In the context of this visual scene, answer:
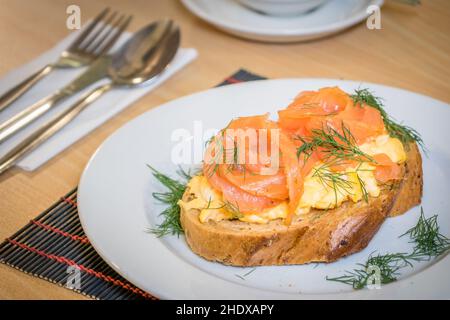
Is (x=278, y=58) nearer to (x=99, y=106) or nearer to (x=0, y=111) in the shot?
(x=99, y=106)

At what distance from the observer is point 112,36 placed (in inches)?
108

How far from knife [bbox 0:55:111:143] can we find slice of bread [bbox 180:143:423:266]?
0.82 m

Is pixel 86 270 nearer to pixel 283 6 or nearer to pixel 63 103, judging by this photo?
pixel 63 103

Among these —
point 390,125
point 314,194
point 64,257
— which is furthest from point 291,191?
point 64,257

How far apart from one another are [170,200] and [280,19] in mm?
1278

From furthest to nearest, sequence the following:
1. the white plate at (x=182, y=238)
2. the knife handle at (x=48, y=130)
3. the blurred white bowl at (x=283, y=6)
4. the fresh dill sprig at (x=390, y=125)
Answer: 1. the blurred white bowl at (x=283, y=6)
2. the knife handle at (x=48, y=130)
3. the fresh dill sprig at (x=390, y=125)
4. the white plate at (x=182, y=238)

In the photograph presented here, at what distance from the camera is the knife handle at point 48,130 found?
6.91 ft

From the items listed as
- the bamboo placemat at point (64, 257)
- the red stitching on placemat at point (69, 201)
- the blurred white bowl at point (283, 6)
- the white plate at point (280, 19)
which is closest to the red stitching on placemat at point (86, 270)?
the bamboo placemat at point (64, 257)

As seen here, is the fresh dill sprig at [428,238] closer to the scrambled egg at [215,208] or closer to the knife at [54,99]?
the scrambled egg at [215,208]

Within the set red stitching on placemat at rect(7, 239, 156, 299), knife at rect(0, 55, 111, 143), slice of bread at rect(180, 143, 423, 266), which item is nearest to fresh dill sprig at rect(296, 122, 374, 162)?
slice of bread at rect(180, 143, 423, 266)

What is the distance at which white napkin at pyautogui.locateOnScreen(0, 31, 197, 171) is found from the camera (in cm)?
219

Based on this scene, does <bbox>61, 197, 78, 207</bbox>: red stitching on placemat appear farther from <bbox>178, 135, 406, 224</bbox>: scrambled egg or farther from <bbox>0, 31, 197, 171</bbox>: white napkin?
<bbox>178, 135, 406, 224</bbox>: scrambled egg

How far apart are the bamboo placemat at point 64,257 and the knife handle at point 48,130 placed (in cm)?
27

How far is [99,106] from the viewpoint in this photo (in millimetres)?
2426
